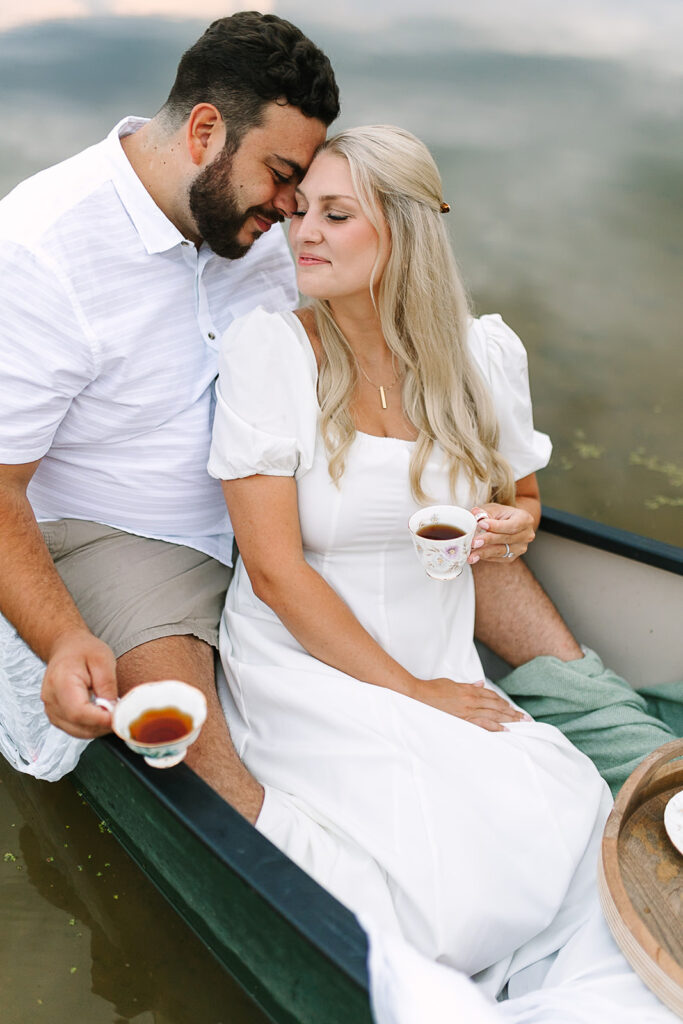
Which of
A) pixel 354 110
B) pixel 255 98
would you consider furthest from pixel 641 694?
pixel 354 110

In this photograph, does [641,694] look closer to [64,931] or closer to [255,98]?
[64,931]

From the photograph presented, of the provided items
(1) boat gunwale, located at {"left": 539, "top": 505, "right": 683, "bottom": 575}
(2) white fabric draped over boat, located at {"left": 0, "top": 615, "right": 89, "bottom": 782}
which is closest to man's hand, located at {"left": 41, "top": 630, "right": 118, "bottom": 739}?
(2) white fabric draped over boat, located at {"left": 0, "top": 615, "right": 89, "bottom": 782}

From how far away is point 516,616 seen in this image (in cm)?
232

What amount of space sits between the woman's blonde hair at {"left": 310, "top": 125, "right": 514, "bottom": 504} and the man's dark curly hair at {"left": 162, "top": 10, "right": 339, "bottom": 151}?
18cm

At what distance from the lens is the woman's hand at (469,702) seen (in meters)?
1.85

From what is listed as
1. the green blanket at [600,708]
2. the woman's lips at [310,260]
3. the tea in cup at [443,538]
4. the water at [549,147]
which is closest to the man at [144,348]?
the woman's lips at [310,260]

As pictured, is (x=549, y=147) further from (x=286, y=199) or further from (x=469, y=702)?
(x=469, y=702)

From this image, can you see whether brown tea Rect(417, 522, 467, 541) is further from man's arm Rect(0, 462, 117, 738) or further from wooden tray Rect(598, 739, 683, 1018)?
man's arm Rect(0, 462, 117, 738)

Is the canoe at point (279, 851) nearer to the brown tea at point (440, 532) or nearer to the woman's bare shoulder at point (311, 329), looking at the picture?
the brown tea at point (440, 532)

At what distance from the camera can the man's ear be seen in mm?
1949

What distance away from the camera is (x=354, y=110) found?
5129 mm

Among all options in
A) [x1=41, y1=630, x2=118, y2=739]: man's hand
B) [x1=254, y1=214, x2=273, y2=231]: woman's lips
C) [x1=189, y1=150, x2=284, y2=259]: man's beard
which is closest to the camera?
[x1=41, y1=630, x2=118, y2=739]: man's hand

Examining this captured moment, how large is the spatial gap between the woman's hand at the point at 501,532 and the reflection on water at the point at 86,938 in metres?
1.18

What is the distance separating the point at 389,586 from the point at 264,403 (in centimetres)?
52
